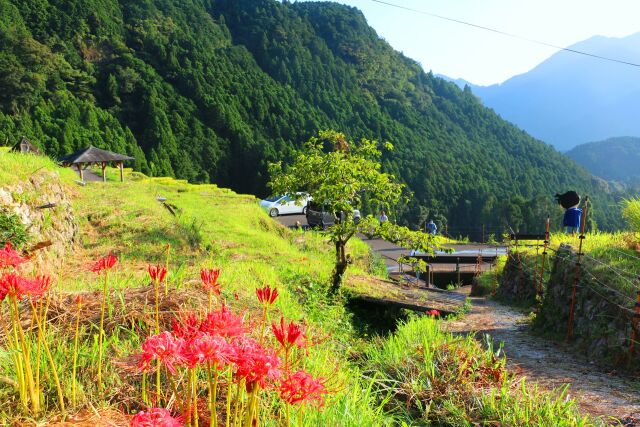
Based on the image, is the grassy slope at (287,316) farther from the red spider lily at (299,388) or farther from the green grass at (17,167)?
the red spider lily at (299,388)

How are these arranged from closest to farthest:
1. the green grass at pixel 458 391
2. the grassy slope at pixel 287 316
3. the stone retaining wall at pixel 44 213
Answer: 1. the grassy slope at pixel 287 316
2. the green grass at pixel 458 391
3. the stone retaining wall at pixel 44 213

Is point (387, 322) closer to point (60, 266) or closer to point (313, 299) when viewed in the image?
point (313, 299)

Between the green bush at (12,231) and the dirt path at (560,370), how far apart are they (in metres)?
5.83

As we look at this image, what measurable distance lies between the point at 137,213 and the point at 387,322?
588 cm

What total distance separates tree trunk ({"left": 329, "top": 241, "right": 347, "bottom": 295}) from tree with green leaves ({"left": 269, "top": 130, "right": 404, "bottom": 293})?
0.03 metres

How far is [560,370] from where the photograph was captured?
512cm

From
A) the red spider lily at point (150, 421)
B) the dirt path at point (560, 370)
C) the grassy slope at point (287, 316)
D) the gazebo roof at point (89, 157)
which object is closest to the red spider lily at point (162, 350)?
the red spider lily at point (150, 421)

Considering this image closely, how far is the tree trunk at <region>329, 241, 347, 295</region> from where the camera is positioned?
8.52 m

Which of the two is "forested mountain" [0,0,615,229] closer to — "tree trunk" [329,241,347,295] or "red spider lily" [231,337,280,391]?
"tree trunk" [329,241,347,295]

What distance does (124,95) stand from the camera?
58.8 m

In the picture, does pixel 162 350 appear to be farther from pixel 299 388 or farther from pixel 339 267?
pixel 339 267

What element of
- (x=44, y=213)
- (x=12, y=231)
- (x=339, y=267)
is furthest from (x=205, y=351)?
(x=339, y=267)

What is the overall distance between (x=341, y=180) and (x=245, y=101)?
67.2m

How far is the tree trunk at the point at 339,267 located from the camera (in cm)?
852
